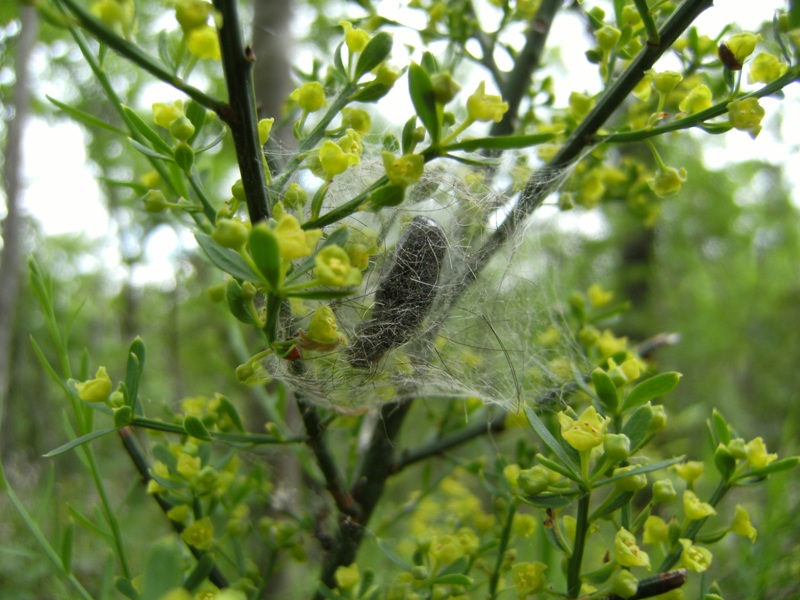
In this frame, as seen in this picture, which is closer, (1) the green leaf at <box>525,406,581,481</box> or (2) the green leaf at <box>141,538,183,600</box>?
(2) the green leaf at <box>141,538,183,600</box>

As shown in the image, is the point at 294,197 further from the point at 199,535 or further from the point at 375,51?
the point at 199,535

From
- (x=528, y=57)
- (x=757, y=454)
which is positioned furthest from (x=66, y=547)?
(x=528, y=57)

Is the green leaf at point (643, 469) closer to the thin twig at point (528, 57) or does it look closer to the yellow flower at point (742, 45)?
the yellow flower at point (742, 45)

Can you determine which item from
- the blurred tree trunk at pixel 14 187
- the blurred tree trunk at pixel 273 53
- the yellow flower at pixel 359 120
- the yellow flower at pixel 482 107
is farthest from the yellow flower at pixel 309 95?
the blurred tree trunk at pixel 14 187

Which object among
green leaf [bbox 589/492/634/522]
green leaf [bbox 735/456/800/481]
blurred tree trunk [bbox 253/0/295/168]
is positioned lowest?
green leaf [bbox 735/456/800/481]

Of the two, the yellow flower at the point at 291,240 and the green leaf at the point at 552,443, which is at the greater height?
the yellow flower at the point at 291,240

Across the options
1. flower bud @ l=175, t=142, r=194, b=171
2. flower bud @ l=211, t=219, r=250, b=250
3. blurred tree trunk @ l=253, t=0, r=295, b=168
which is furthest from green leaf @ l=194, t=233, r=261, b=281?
blurred tree trunk @ l=253, t=0, r=295, b=168

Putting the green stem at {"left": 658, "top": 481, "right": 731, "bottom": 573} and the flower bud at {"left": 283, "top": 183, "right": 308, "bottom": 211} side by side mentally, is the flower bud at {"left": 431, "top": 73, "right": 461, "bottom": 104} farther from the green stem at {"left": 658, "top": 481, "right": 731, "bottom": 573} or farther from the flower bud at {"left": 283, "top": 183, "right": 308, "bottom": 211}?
the green stem at {"left": 658, "top": 481, "right": 731, "bottom": 573}
